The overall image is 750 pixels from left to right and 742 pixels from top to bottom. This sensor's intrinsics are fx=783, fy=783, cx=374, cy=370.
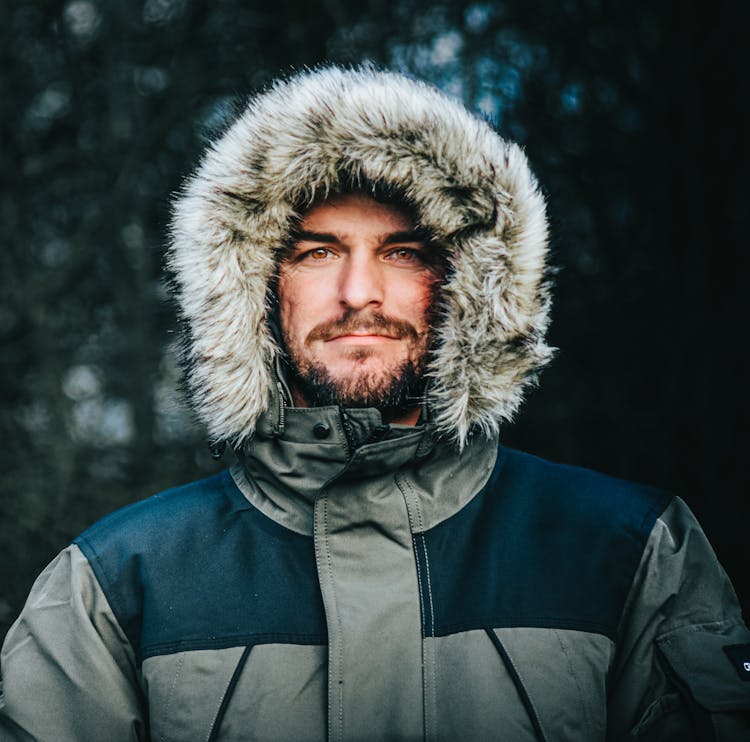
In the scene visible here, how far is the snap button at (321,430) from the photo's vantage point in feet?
5.56

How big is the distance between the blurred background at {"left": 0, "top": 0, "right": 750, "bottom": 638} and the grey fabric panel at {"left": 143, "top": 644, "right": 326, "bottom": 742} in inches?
81.7

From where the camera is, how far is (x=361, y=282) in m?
1.83

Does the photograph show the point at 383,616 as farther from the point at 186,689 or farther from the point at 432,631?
the point at 186,689

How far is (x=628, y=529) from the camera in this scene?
1.66m

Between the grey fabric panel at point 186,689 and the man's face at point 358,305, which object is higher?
the man's face at point 358,305

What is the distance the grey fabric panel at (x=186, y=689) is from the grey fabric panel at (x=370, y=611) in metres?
0.23

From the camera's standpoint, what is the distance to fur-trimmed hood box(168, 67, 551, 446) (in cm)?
181

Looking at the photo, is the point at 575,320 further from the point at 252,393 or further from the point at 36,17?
the point at 36,17

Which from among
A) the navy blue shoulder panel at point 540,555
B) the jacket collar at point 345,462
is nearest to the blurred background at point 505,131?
the jacket collar at point 345,462

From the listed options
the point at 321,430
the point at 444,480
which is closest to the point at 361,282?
the point at 321,430

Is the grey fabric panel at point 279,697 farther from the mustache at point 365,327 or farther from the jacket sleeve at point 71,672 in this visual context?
the mustache at point 365,327

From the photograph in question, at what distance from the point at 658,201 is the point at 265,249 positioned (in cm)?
304

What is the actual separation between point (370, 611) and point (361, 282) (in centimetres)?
74

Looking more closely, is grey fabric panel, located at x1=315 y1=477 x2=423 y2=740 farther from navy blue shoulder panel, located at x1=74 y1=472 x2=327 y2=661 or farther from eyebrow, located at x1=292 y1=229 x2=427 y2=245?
eyebrow, located at x1=292 y1=229 x2=427 y2=245
